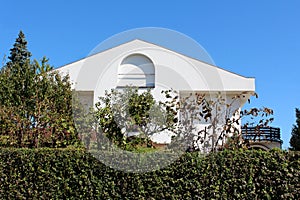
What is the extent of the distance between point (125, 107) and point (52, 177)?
3787 millimetres

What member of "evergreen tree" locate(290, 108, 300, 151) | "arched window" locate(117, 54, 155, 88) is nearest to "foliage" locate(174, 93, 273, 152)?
"arched window" locate(117, 54, 155, 88)

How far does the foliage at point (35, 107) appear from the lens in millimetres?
8359

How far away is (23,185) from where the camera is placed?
20.1 feet

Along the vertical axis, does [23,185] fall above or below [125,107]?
below

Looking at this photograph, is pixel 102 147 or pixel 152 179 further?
pixel 102 147

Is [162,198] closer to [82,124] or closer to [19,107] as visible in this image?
[82,124]

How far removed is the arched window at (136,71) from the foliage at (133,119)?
2.38 metres

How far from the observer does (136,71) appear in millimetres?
15008

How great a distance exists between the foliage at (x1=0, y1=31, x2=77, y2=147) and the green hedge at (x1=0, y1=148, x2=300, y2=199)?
2338mm

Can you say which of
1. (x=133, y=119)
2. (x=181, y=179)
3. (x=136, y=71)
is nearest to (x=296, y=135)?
(x=136, y=71)

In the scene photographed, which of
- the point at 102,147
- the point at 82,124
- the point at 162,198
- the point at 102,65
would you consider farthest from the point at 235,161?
the point at 102,65

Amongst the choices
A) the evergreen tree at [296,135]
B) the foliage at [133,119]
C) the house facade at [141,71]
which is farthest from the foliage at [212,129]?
the evergreen tree at [296,135]

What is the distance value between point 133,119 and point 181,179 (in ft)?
11.3

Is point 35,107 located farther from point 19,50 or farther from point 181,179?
point 19,50
